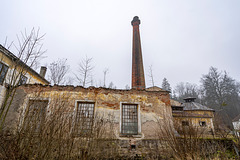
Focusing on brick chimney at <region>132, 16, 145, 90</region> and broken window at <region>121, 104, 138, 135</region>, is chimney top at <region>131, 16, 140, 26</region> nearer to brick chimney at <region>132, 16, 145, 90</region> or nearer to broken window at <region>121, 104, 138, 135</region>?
brick chimney at <region>132, 16, 145, 90</region>

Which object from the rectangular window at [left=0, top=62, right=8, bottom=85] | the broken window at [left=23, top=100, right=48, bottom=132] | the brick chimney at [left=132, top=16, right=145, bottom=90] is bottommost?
the broken window at [left=23, top=100, right=48, bottom=132]

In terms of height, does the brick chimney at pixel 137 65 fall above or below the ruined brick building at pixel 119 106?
above

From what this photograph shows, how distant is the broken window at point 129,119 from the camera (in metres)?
8.58

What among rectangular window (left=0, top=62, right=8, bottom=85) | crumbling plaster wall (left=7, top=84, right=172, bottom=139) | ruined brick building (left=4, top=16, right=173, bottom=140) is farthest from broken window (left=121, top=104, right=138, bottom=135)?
rectangular window (left=0, top=62, right=8, bottom=85)

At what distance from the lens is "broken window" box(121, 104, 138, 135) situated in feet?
28.2

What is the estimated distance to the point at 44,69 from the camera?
16531mm

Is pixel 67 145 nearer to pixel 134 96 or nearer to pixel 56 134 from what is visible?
pixel 56 134

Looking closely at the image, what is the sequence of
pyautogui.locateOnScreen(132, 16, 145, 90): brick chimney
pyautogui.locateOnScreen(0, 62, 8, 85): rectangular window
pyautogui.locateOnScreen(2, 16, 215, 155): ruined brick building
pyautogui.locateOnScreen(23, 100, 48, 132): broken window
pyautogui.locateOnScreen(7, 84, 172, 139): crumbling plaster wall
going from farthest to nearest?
1. pyautogui.locateOnScreen(132, 16, 145, 90): brick chimney
2. pyautogui.locateOnScreen(0, 62, 8, 85): rectangular window
3. pyautogui.locateOnScreen(7, 84, 172, 139): crumbling plaster wall
4. pyautogui.locateOnScreen(2, 16, 215, 155): ruined brick building
5. pyautogui.locateOnScreen(23, 100, 48, 132): broken window

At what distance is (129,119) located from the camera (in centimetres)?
889

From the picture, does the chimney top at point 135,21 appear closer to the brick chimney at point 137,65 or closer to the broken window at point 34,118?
the brick chimney at point 137,65

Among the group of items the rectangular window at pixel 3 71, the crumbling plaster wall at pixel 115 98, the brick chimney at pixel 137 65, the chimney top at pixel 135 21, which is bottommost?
the crumbling plaster wall at pixel 115 98

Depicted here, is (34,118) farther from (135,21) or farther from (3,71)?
(135,21)

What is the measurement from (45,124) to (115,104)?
6494mm

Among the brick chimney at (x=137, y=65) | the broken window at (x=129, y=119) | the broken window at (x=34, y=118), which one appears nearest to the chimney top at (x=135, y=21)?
the brick chimney at (x=137, y=65)
